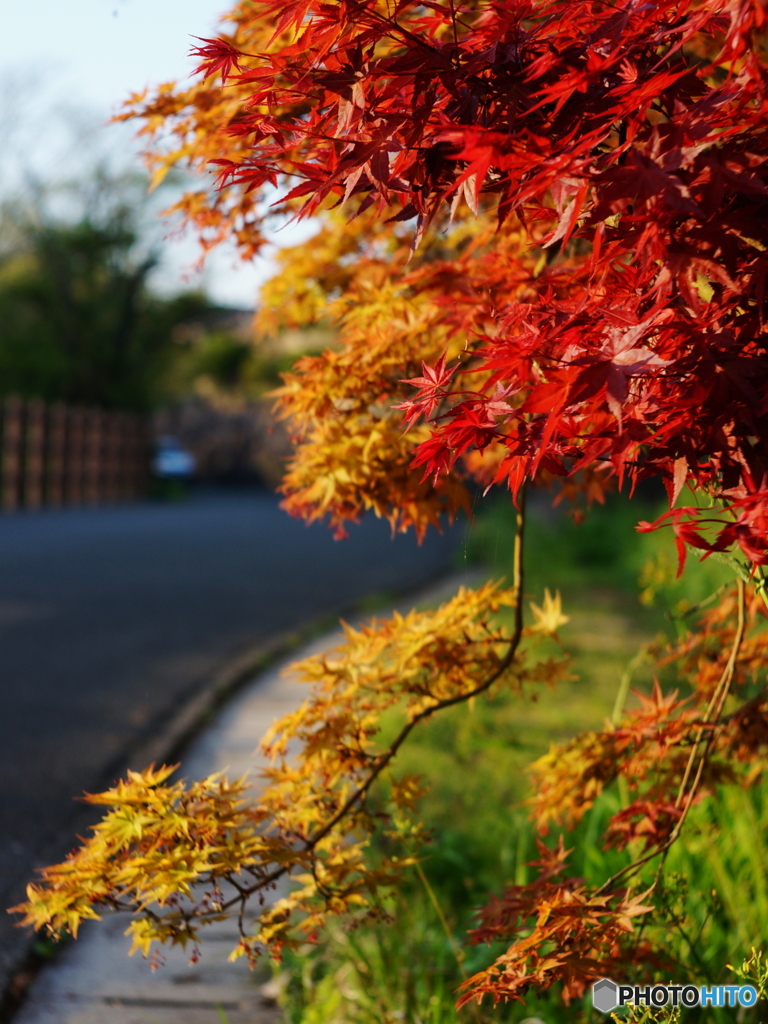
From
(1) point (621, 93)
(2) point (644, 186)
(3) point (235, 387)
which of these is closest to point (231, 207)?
(1) point (621, 93)

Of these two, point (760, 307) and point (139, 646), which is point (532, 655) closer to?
point (139, 646)

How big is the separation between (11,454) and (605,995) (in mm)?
14359

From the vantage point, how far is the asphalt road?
3.63 m

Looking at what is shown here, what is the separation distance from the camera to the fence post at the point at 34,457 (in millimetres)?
15156

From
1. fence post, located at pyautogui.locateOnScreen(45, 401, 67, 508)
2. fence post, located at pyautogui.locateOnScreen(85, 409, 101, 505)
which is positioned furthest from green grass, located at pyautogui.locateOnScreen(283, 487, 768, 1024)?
fence post, located at pyautogui.locateOnScreen(85, 409, 101, 505)

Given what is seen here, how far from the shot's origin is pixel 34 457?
1516 centimetres

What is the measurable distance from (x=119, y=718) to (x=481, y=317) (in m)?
3.28

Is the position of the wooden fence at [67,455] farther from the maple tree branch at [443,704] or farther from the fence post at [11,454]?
the maple tree branch at [443,704]

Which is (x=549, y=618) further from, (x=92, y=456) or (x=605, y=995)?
(x=92, y=456)

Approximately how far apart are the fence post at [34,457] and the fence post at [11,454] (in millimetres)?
262

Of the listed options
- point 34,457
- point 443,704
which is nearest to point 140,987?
point 443,704

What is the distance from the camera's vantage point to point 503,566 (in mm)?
8055

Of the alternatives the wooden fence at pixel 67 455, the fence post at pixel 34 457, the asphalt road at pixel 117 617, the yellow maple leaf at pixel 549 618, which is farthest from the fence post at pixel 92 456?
the yellow maple leaf at pixel 549 618

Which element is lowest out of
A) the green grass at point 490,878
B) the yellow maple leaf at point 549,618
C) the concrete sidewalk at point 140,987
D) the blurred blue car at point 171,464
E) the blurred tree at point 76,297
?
the blurred blue car at point 171,464
